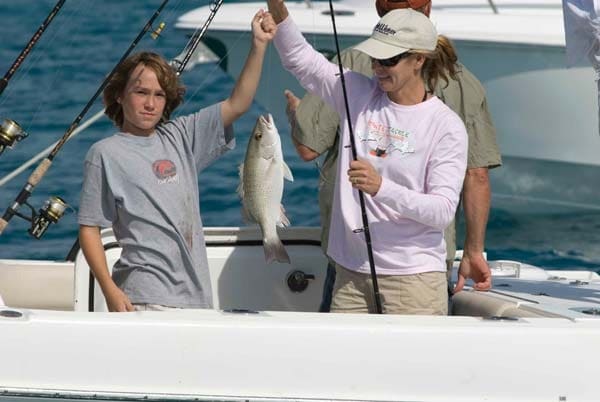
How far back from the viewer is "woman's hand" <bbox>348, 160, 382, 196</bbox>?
4422 millimetres

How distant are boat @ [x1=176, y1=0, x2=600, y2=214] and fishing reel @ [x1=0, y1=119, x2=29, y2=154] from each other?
168 inches

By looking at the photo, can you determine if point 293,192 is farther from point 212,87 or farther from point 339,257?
point 339,257

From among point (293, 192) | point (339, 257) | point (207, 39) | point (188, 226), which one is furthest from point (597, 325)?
point (293, 192)

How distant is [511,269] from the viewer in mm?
6215

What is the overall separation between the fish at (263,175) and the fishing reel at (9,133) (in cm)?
78

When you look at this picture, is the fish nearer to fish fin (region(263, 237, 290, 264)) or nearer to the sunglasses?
fish fin (region(263, 237, 290, 264))

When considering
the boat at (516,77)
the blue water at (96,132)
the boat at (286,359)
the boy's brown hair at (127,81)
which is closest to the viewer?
the boat at (286,359)

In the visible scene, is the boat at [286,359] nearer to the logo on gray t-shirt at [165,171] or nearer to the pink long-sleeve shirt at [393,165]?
the pink long-sleeve shirt at [393,165]

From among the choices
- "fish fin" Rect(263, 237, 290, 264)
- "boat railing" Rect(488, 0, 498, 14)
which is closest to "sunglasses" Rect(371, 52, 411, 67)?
"fish fin" Rect(263, 237, 290, 264)

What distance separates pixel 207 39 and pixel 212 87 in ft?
18.2

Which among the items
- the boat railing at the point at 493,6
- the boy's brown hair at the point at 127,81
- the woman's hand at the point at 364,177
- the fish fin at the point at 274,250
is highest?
the boat railing at the point at 493,6

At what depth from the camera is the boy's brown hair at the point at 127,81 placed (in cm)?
492

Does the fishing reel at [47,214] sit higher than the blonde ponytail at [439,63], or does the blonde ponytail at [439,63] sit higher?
the blonde ponytail at [439,63]

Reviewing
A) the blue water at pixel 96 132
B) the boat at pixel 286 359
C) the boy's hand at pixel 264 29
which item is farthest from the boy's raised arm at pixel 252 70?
the blue water at pixel 96 132
